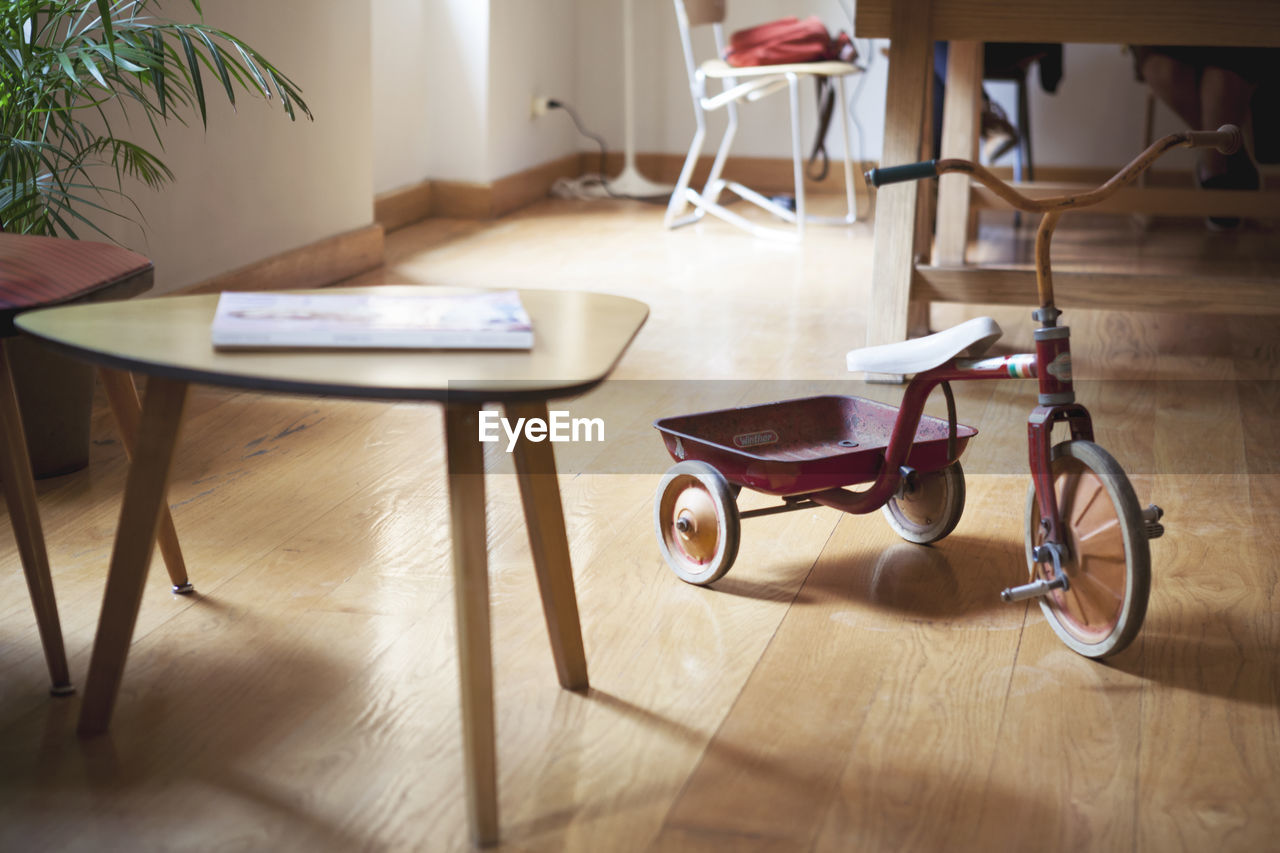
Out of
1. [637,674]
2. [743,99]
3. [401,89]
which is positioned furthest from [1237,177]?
[637,674]

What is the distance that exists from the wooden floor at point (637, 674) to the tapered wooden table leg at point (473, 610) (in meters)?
0.05

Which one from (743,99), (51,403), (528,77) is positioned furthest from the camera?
(528,77)

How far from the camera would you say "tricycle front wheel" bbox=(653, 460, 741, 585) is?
57.3 inches

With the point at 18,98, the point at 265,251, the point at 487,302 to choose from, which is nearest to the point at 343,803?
the point at 487,302

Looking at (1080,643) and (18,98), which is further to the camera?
(18,98)

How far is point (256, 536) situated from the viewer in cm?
164

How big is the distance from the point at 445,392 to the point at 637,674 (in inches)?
20.6

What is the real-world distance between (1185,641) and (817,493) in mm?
431

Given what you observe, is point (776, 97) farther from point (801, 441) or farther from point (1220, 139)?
point (1220, 139)

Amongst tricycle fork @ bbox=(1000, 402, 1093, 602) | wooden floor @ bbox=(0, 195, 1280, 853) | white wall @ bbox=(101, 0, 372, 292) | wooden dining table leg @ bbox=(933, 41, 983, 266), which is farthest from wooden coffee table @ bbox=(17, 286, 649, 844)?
wooden dining table leg @ bbox=(933, 41, 983, 266)

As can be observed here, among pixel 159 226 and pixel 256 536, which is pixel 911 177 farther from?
pixel 159 226

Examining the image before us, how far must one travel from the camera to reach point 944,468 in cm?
157

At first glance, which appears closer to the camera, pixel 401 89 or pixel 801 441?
pixel 801 441

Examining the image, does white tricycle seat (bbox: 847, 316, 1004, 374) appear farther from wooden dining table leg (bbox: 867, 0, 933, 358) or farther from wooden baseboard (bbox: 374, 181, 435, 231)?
wooden baseboard (bbox: 374, 181, 435, 231)
